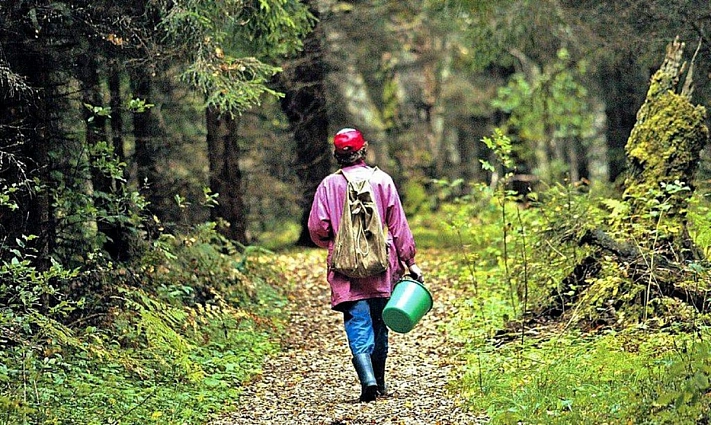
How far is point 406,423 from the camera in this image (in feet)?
20.3

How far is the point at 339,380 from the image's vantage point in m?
7.83

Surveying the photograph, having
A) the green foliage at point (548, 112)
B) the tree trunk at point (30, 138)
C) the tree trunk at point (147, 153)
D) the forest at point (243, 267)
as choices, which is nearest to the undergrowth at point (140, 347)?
the forest at point (243, 267)

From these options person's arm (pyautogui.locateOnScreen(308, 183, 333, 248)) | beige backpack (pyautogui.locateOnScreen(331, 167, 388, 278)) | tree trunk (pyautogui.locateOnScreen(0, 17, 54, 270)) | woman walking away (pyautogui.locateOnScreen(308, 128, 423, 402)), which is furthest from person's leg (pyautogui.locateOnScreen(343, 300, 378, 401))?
tree trunk (pyautogui.locateOnScreen(0, 17, 54, 270))

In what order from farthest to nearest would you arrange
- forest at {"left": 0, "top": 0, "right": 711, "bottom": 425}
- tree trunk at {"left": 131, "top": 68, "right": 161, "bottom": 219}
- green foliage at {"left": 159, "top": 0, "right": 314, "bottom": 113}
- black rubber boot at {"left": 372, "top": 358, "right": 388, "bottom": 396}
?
1. tree trunk at {"left": 131, "top": 68, "right": 161, "bottom": 219}
2. green foliage at {"left": 159, "top": 0, "right": 314, "bottom": 113}
3. black rubber boot at {"left": 372, "top": 358, "right": 388, "bottom": 396}
4. forest at {"left": 0, "top": 0, "right": 711, "bottom": 425}

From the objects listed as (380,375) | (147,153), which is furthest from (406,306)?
(147,153)

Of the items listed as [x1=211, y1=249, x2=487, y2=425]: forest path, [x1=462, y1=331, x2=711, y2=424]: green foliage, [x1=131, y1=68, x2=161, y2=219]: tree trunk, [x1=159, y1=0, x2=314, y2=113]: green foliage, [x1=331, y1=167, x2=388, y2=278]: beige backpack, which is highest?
[x1=159, y1=0, x2=314, y2=113]: green foliage

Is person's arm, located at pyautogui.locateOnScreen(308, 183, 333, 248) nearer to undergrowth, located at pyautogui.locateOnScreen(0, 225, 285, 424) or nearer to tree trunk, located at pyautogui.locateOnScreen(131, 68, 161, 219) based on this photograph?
undergrowth, located at pyautogui.locateOnScreen(0, 225, 285, 424)

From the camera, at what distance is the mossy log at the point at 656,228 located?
7.60 meters

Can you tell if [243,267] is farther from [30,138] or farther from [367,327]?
[367,327]

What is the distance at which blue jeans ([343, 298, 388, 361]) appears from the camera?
22.4 ft

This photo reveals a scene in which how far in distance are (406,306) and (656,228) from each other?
2.87 m

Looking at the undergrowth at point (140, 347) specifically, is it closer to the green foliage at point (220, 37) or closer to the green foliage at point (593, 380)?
the green foliage at point (220, 37)

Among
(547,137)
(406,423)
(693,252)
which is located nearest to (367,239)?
(406,423)

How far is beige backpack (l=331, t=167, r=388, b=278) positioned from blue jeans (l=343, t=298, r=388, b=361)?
30 centimetres
